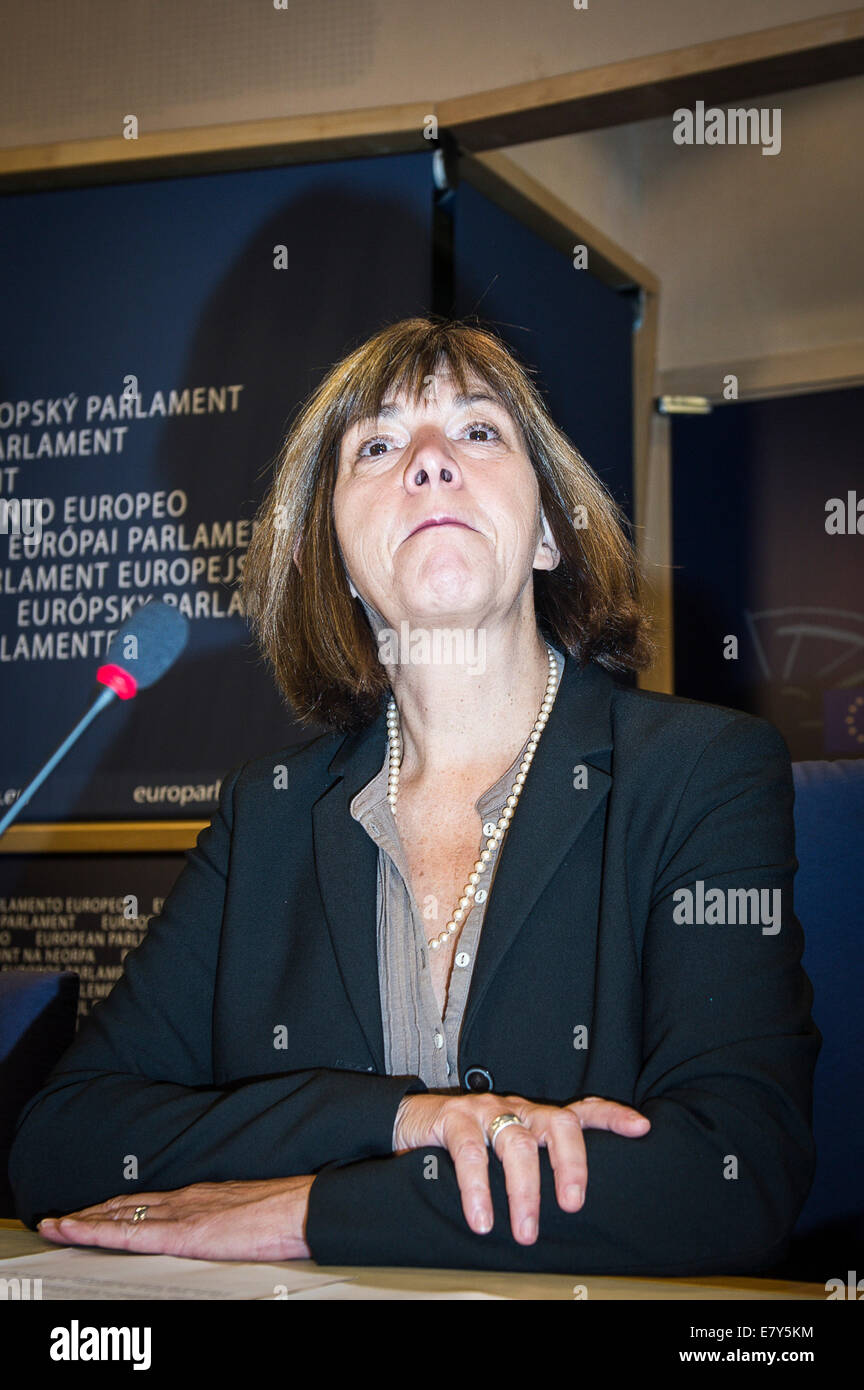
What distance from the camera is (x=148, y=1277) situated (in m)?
0.93

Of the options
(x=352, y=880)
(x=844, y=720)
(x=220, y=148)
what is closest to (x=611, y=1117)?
(x=352, y=880)

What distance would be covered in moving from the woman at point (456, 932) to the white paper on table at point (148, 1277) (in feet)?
0.13

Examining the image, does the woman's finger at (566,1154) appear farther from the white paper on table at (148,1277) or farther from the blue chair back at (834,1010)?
the blue chair back at (834,1010)

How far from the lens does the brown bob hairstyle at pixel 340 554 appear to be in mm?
1704

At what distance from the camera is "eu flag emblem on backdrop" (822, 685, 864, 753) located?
367 centimetres

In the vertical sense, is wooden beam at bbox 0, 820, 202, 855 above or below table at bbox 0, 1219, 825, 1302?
above

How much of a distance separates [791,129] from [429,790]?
2995mm

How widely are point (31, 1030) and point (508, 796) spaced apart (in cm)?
65

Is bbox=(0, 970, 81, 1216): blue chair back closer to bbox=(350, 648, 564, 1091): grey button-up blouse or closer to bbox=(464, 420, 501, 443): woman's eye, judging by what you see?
bbox=(350, 648, 564, 1091): grey button-up blouse

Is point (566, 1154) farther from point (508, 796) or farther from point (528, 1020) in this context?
point (508, 796)

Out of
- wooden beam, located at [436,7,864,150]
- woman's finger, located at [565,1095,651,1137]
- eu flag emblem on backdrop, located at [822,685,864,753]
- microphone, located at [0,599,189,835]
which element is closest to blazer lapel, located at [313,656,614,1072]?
woman's finger, located at [565,1095,651,1137]

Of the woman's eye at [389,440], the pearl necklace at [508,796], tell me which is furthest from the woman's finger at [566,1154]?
the woman's eye at [389,440]

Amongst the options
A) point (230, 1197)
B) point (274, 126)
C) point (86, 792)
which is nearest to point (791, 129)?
point (274, 126)

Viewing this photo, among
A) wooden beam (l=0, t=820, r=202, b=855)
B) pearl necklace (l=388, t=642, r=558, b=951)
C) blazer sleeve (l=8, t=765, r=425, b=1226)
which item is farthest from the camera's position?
wooden beam (l=0, t=820, r=202, b=855)
